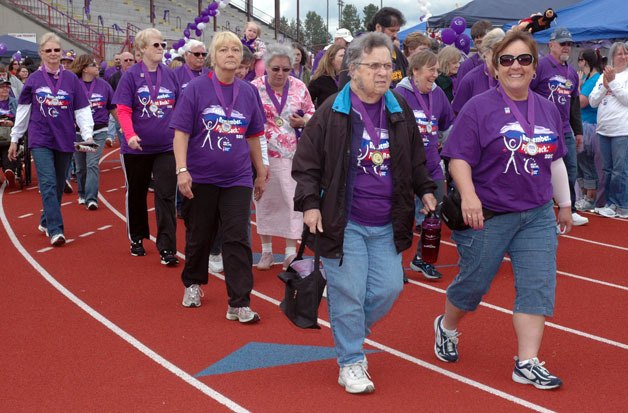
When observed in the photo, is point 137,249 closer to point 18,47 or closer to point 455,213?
point 455,213

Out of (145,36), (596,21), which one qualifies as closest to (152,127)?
(145,36)

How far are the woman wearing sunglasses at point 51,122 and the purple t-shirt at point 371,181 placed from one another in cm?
520

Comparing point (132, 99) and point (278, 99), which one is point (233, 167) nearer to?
point (278, 99)

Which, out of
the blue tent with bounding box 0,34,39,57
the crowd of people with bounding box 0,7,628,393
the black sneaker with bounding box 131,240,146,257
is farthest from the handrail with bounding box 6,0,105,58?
the black sneaker with bounding box 131,240,146,257

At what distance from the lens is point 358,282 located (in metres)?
4.96

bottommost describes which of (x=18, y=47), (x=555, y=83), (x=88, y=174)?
(x=88, y=174)

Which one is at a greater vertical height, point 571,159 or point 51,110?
point 51,110

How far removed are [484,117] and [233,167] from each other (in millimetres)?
2252

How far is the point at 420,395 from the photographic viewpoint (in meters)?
4.97

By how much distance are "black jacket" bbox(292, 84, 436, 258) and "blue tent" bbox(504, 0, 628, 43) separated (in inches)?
501

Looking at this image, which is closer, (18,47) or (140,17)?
(18,47)

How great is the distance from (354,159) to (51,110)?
5.51 m

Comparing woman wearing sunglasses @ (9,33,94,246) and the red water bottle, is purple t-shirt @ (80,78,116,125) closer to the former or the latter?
woman wearing sunglasses @ (9,33,94,246)

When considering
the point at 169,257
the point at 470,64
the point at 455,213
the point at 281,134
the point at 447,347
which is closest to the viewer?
the point at 455,213
